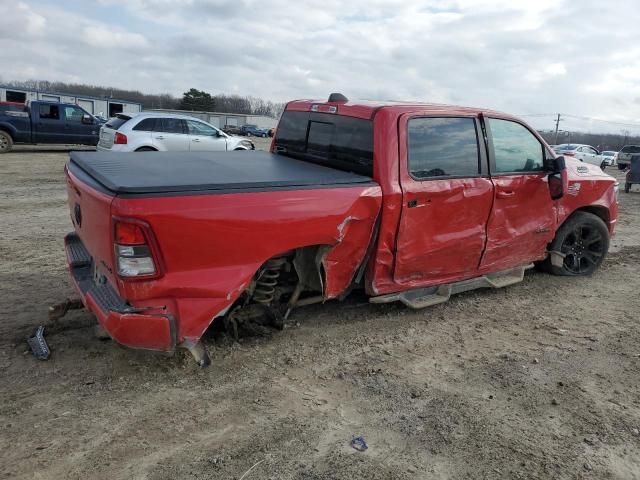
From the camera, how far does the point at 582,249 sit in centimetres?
583

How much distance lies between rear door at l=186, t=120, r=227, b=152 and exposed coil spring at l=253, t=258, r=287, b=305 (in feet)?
35.0

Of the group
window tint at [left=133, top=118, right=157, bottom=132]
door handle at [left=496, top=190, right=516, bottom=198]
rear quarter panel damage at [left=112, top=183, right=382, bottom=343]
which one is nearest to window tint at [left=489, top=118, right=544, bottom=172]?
door handle at [left=496, top=190, right=516, bottom=198]

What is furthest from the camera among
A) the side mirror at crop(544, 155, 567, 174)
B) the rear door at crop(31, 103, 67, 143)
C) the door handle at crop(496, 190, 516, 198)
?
the rear door at crop(31, 103, 67, 143)

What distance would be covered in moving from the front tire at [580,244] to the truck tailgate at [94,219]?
4.57 m

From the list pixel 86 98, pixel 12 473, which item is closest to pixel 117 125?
pixel 12 473

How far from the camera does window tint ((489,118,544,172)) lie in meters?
4.61

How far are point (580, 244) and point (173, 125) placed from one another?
35.0 feet

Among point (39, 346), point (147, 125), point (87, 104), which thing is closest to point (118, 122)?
point (147, 125)

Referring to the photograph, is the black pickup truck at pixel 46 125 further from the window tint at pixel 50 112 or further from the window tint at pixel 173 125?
the window tint at pixel 173 125

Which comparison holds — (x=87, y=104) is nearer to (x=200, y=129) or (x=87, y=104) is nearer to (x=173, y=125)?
(x=200, y=129)

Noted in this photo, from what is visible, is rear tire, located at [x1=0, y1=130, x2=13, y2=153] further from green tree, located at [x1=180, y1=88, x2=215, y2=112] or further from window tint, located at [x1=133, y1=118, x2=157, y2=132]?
green tree, located at [x1=180, y1=88, x2=215, y2=112]

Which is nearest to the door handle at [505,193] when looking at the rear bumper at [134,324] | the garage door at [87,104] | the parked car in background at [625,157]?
the rear bumper at [134,324]

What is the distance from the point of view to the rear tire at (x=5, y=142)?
54.6 feet

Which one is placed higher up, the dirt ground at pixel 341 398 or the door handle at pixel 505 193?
the door handle at pixel 505 193
